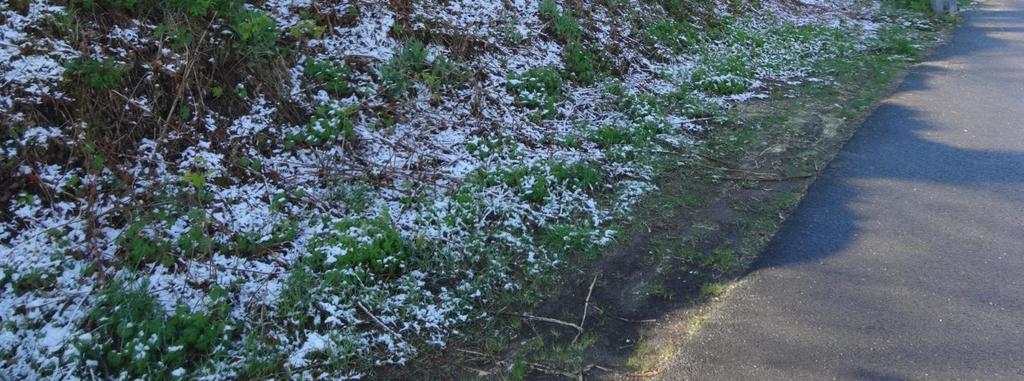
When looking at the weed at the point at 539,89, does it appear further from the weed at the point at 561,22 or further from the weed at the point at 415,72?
the weed at the point at 561,22

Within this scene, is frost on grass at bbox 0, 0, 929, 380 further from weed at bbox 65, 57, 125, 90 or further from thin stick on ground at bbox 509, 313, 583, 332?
thin stick on ground at bbox 509, 313, 583, 332

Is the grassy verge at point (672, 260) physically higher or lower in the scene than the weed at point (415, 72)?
lower

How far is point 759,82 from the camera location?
982 centimetres

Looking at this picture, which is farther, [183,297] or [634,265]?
[634,265]

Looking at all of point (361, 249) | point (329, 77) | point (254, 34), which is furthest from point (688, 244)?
point (254, 34)

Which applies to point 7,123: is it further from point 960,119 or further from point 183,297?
point 960,119

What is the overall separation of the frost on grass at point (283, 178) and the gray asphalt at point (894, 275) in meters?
1.33

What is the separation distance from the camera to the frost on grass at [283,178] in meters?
4.22

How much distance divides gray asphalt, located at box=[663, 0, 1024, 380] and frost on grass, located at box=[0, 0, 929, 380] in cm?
Answer: 133

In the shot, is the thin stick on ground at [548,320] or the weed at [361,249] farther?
the weed at [361,249]

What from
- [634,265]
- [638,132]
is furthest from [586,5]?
[634,265]

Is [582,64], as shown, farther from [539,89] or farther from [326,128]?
[326,128]

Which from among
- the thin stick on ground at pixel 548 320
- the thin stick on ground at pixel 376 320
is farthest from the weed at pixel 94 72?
the thin stick on ground at pixel 548 320

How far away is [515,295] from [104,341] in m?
2.37
